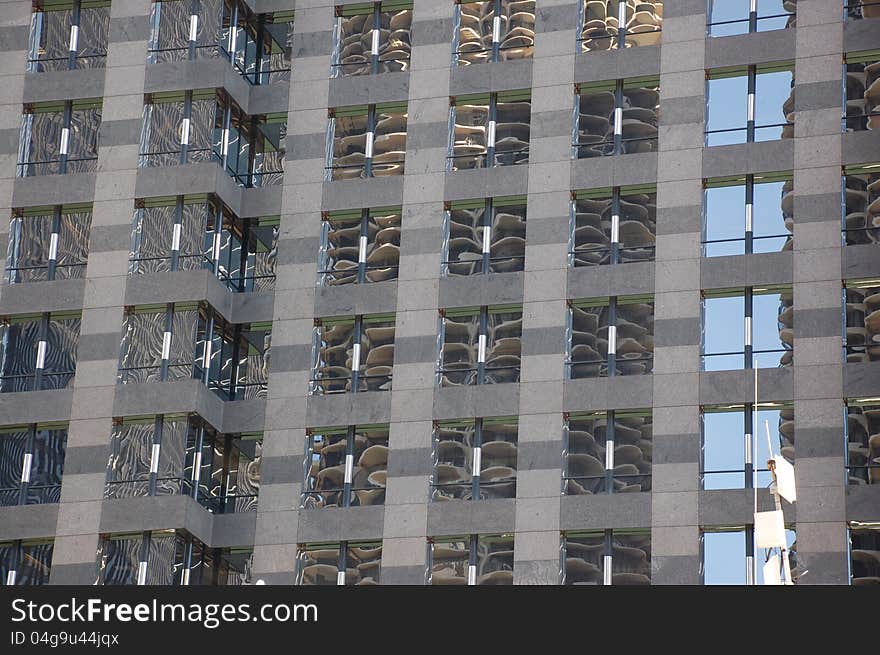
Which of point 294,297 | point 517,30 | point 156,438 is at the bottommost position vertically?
point 156,438

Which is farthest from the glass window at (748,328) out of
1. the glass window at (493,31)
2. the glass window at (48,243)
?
the glass window at (48,243)

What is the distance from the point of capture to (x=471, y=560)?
64062 mm

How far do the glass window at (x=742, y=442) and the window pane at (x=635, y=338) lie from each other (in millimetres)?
2605

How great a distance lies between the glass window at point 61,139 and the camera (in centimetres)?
7138

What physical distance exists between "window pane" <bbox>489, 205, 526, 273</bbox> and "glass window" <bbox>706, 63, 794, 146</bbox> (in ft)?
21.6

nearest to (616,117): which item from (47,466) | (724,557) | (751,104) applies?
(751,104)

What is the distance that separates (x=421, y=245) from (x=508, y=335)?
4332mm

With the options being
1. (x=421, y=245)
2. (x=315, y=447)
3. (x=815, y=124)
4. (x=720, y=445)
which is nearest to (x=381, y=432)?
(x=315, y=447)

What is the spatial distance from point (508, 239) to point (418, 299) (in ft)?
11.4

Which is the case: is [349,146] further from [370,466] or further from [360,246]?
[370,466]

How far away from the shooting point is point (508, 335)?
66.5 m

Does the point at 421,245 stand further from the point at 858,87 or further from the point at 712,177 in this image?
the point at 858,87

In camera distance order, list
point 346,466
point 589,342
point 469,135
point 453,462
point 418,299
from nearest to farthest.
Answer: point 453,462, point 589,342, point 346,466, point 418,299, point 469,135

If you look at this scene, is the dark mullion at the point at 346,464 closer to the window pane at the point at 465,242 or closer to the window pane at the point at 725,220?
the window pane at the point at 465,242
